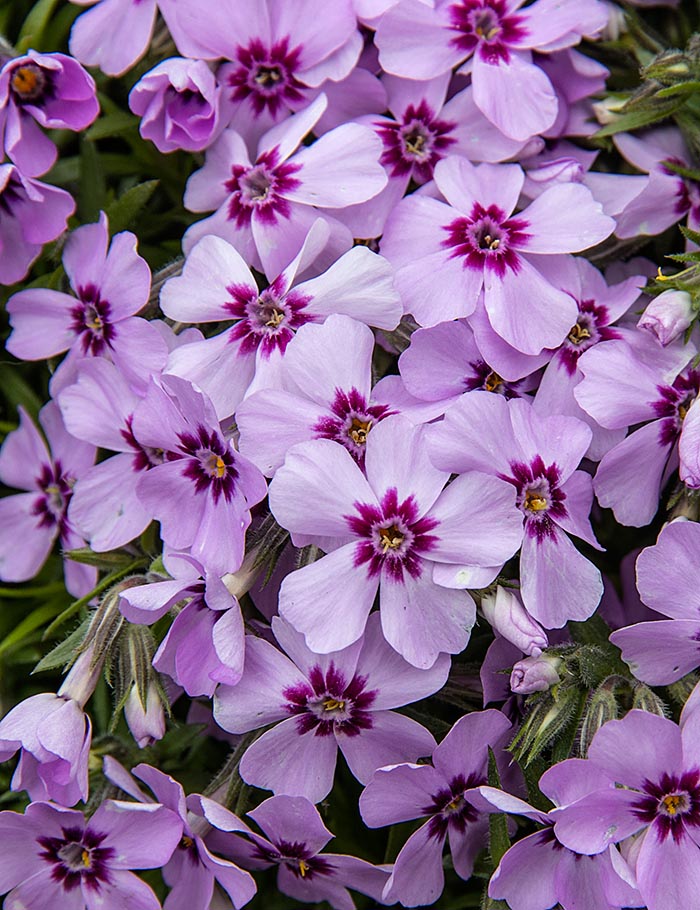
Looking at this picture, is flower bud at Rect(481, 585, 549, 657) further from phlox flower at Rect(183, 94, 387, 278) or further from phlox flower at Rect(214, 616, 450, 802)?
phlox flower at Rect(183, 94, 387, 278)

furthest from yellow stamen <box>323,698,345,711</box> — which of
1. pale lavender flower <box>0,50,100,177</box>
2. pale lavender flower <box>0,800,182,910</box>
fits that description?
pale lavender flower <box>0,50,100,177</box>

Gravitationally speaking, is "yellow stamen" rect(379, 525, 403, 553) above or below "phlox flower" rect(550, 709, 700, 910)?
above

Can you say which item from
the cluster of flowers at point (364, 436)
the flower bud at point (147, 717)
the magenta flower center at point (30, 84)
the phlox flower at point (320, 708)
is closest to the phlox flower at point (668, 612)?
the cluster of flowers at point (364, 436)

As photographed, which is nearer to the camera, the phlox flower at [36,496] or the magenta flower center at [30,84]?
the magenta flower center at [30,84]

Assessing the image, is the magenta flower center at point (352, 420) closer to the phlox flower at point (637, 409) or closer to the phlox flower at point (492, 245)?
the phlox flower at point (492, 245)

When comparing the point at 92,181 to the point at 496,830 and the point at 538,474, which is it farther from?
A: the point at 496,830

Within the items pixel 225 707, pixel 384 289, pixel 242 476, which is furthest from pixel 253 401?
pixel 225 707

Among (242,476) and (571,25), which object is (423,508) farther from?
(571,25)
